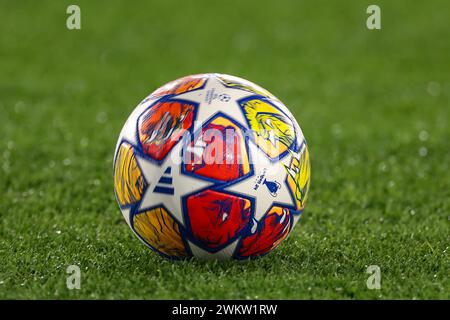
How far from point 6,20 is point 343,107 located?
8.46m

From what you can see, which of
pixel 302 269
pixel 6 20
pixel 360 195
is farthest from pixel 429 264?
Result: pixel 6 20

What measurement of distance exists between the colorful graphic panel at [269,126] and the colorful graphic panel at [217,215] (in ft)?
1.45

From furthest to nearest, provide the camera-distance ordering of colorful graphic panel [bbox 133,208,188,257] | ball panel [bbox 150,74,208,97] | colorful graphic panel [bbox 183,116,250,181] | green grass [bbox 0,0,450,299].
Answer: ball panel [bbox 150,74,208,97]
green grass [bbox 0,0,450,299]
colorful graphic panel [bbox 133,208,188,257]
colorful graphic panel [bbox 183,116,250,181]

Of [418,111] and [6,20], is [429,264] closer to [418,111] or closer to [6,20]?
[418,111]

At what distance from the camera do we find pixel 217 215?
555 centimetres

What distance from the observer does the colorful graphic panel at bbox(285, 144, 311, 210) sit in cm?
579

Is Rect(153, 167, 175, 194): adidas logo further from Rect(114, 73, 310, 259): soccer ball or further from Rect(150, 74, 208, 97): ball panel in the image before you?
Rect(150, 74, 208, 97): ball panel

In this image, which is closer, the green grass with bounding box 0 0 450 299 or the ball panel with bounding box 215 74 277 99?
the green grass with bounding box 0 0 450 299

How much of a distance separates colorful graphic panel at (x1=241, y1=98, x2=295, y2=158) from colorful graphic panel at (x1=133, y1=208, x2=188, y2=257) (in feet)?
2.79

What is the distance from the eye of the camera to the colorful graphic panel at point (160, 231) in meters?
5.63

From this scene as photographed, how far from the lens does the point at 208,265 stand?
5.75 m

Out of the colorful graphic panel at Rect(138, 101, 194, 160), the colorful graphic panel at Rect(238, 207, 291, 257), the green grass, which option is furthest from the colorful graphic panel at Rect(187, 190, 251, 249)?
the colorful graphic panel at Rect(138, 101, 194, 160)

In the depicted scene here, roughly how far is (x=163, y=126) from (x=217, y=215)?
75 centimetres
